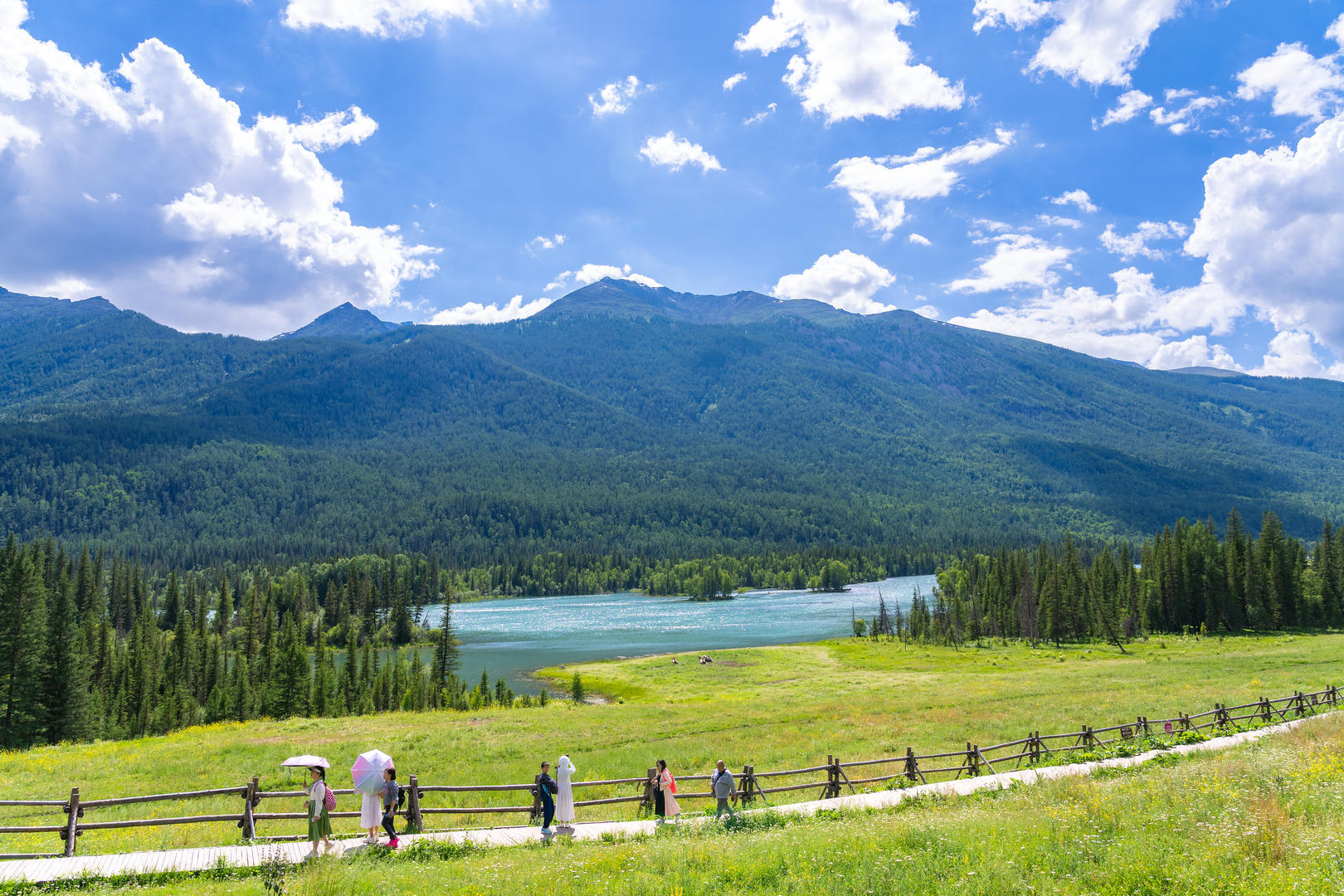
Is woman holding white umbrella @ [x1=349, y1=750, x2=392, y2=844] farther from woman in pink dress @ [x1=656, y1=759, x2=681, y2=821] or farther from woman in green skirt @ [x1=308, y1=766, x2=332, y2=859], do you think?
woman in pink dress @ [x1=656, y1=759, x2=681, y2=821]

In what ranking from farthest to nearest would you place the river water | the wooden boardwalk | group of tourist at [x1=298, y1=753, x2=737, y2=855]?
the river water < group of tourist at [x1=298, y1=753, x2=737, y2=855] < the wooden boardwalk

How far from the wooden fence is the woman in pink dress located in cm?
41

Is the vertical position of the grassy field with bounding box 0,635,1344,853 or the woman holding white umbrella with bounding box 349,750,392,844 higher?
the woman holding white umbrella with bounding box 349,750,392,844

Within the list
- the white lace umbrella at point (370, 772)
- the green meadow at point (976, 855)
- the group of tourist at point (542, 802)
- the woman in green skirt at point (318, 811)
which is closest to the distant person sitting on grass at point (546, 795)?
the group of tourist at point (542, 802)

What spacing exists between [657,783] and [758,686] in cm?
5637

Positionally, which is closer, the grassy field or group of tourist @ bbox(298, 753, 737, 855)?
group of tourist @ bbox(298, 753, 737, 855)

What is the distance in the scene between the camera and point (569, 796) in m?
20.1

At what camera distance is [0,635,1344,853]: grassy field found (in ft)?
96.8

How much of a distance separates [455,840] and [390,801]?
199cm

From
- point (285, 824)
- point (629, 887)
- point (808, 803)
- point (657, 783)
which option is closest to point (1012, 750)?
point (808, 803)

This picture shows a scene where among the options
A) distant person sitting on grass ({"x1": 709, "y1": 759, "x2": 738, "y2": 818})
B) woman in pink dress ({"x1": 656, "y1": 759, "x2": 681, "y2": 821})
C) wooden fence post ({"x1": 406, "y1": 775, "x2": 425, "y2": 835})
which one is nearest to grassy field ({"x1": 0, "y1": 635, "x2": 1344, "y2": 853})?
woman in pink dress ({"x1": 656, "y1": 759, "x2": 681, "y2": 821})

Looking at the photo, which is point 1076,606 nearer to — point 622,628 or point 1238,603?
A: point 1238,603

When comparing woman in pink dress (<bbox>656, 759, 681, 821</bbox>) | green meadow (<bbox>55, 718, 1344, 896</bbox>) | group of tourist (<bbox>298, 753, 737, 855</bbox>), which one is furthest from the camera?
woman in pink dress (<bbox>656, 759, 681, 821</bbox>)

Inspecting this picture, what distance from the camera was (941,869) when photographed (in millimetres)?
12859
